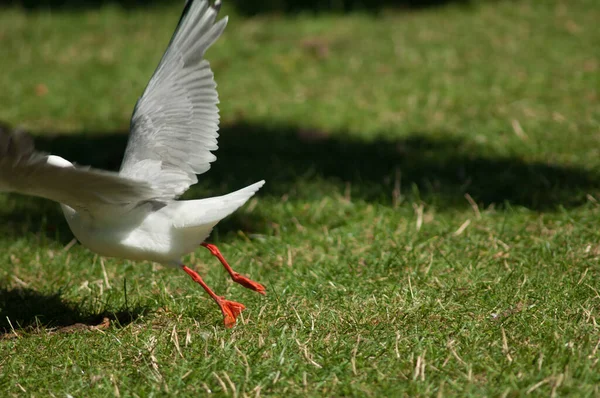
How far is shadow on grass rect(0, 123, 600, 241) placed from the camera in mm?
4957

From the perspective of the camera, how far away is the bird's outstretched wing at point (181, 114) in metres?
3.86

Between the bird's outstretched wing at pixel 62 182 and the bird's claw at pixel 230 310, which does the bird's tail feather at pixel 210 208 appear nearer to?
the bird's outstretched wing at pixel 62 182

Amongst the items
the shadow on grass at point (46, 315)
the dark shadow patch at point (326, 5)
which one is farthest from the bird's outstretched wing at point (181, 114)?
the dark shadow patch at point (326, 5)

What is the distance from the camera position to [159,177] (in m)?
3.72

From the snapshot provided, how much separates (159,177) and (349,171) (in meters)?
2.21

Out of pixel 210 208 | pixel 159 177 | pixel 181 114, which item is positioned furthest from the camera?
pixel 181 114

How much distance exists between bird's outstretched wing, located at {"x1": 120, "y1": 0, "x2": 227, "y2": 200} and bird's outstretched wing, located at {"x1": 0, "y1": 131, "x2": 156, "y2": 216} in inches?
14.5

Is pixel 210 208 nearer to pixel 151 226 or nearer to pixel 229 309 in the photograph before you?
pixel 151 226

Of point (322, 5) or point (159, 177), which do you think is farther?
point (322, 5)

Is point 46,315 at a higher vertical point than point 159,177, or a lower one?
lower

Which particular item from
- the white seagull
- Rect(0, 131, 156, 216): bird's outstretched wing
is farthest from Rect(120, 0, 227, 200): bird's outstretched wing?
Rect(0, 131, 156, 216): bird's outstretched wing

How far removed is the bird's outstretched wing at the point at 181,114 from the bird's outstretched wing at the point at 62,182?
14.5 inches

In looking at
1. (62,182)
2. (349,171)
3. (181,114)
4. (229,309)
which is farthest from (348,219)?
(62,182)

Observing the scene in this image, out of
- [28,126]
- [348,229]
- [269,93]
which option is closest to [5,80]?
[28,126]
